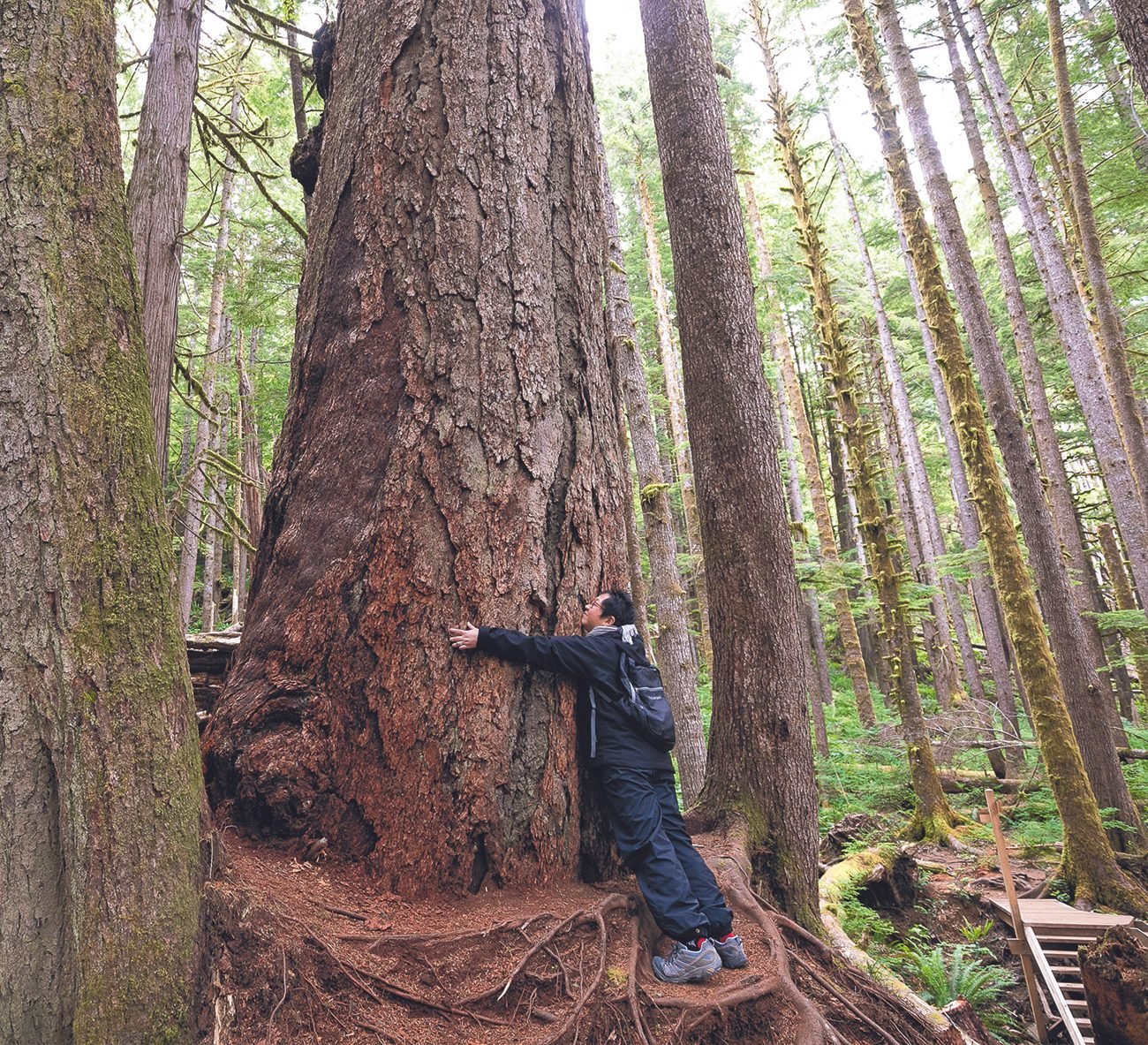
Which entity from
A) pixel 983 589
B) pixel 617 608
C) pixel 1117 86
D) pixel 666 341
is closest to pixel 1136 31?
pixel 617 608

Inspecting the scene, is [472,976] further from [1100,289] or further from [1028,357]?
[1028,357]

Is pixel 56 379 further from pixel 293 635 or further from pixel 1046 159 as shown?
pixel 1046 159

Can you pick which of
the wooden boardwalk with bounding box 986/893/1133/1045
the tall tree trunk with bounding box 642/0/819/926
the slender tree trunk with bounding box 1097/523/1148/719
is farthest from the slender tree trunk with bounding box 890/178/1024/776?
the tall tree trunk with bounding box 642/0/819/926

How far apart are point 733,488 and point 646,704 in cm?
187

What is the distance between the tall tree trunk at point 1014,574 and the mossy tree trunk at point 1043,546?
0.13ft

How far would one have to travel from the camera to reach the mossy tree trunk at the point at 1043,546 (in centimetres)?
811

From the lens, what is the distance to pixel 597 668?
2.94m

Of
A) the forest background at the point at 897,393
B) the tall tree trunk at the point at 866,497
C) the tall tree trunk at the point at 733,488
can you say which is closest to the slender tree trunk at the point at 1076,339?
the forest background at the point at 897,393

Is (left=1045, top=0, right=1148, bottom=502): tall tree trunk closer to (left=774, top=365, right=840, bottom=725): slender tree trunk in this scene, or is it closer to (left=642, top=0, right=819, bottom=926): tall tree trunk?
(left=774, top=365, right=840, bottom=725): slender tree trunk

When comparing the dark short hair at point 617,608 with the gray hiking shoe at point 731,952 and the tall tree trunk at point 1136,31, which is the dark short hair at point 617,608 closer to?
the gray hiking shoe at point 731,952

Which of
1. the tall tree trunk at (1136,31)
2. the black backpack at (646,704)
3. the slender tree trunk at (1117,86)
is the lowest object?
the black backpack at (646,704)

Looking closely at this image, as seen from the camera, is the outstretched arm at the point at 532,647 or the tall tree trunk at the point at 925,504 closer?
the outstretched arm at the point at 532,647

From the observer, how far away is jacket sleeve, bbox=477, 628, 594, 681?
2719mm

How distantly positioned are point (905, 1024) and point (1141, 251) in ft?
72.7
